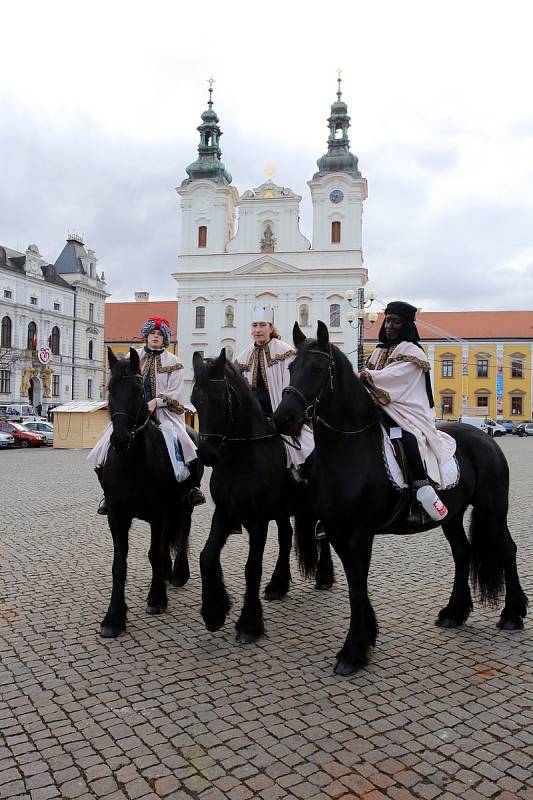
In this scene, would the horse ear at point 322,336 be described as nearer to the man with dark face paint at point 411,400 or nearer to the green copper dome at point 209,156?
the man with dark face paint at point 411,400

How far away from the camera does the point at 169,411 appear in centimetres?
614

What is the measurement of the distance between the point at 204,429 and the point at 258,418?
0.63 meters

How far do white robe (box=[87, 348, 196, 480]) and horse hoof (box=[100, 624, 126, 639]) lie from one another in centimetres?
136

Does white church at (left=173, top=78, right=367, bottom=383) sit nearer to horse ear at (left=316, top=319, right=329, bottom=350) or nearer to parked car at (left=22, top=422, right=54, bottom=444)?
parked car at (left=22, top=422, right=54, bottom=444)

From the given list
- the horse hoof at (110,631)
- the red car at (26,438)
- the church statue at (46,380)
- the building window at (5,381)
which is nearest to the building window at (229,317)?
the church statue at (46,380)

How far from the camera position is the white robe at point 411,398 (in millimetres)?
4836

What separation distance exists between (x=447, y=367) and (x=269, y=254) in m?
Result: 23.4

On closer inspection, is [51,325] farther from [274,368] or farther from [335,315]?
[274,368]

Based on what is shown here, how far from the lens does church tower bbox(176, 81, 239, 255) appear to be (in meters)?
62.0

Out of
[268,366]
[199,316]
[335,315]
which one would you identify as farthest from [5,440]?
[335,315]

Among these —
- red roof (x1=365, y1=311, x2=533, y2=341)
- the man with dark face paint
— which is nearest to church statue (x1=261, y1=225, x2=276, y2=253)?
red roof (x1=365, y1=311, x2=533, y2=341)

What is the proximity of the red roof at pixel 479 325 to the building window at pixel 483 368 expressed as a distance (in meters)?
2.55

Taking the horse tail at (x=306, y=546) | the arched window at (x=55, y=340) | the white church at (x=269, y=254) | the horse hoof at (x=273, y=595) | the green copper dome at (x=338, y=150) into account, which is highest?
the green copper dome at (x=338, y=150)

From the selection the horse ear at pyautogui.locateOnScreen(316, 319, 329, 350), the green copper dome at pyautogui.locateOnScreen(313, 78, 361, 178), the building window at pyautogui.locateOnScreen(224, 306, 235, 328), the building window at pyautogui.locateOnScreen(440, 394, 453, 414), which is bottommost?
the building window at pyautogui.locateOnScreen(440, 394, 453, 414)
